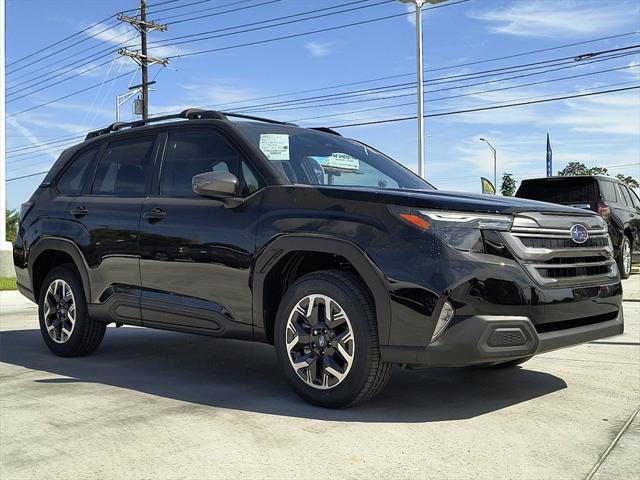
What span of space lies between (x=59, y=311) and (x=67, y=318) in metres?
0.14

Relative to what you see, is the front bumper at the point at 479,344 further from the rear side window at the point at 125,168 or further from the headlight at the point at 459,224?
the rear side window at the point at 125,168

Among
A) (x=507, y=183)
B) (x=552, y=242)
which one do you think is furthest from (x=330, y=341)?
(x=507, y=183)

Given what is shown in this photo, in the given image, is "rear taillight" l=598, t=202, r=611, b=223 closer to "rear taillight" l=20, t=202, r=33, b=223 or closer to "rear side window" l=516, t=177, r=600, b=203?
"rear side window" l=516, t=177, r=600, b=203

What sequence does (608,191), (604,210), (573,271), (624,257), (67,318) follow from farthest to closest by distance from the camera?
(624,257)
(608,191)
(604,210)
(67,318)
(573,271)

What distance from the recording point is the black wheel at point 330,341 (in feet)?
13.3

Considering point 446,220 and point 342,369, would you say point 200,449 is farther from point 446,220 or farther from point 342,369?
point 446,220

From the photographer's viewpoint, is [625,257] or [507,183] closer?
[625,257]

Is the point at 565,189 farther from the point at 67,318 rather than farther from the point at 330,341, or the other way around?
the point at 330,341

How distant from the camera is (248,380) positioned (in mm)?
5188

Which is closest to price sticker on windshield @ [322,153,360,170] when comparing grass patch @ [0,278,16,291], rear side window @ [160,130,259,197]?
rear side window @ [160,130,259,197]

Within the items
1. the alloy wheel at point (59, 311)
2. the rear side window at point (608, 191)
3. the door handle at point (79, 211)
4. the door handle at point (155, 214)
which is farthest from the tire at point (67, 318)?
the rear side window at point (608, 191)

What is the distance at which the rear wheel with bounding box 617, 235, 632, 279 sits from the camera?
13.8m

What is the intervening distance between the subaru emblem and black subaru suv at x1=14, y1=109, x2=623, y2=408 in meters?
0.01

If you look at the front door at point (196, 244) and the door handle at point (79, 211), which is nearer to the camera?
the front door at point (196, 244)
